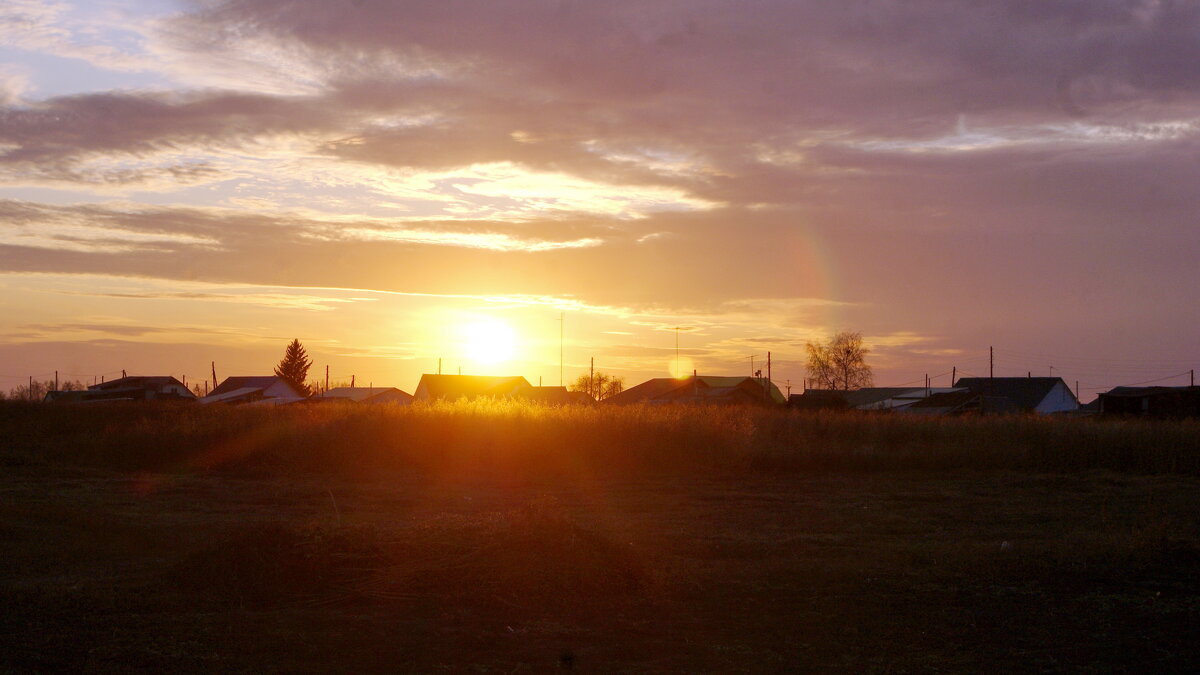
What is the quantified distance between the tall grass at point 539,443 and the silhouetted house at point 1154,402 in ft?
66.6

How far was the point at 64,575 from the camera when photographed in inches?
423

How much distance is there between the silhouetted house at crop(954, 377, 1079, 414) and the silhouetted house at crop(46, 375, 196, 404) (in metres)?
57.3

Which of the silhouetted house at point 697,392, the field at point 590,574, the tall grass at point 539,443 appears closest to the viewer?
the field at point 590,574

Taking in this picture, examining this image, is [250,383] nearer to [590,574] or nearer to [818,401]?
[818,401]

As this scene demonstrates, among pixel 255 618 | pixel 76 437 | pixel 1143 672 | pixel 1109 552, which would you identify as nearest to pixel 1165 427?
pixel 1109 552

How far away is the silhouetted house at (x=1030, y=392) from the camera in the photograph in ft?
244

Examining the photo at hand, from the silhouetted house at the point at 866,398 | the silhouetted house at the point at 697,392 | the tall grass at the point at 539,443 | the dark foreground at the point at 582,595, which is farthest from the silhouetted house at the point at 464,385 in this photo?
the dark foreground at the point at 582,595

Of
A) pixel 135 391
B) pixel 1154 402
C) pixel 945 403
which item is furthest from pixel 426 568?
pixel 135 391

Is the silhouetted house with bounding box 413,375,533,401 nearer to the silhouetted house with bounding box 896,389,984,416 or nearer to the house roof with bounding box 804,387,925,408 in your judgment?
the house roof with bounding box 804,387,925,408

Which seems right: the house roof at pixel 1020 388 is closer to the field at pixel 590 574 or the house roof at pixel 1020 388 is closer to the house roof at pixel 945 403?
the house roof at pixel 945 403

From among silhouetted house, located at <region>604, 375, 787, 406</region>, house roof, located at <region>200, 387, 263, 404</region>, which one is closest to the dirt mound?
silhouetted house, located at <region>604, 375, 787, 406</region>

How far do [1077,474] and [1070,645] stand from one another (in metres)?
22.6

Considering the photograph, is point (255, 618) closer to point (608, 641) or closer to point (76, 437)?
point (608, 641)

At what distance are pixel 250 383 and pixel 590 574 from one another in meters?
71.3
